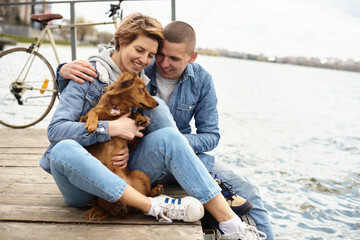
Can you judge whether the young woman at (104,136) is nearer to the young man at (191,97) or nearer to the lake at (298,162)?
the young man at (191,97)

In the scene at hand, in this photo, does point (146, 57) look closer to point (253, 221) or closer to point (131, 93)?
point (131, 93)

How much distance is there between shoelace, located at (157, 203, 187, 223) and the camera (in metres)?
2.03

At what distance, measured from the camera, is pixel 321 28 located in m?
30.9

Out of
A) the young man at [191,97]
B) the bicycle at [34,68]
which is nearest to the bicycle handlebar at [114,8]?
the bicycle at [34,68]

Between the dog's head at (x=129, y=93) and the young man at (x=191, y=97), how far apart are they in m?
0.55

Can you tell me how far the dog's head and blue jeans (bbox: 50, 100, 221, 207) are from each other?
21cm

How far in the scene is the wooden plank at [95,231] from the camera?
73.3 inches

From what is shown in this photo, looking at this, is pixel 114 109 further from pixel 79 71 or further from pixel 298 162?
pixel 298 162

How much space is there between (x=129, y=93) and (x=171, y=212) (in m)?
0.77

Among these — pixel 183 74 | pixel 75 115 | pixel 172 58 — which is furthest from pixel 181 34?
pixel 75 115

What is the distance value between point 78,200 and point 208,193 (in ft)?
2.68

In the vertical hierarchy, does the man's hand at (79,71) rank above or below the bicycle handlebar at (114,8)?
below

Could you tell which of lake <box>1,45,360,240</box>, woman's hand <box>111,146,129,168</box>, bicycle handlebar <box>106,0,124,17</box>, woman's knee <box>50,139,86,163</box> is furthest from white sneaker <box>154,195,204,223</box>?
bicycle handlebar <box>106,0,124,17</box>

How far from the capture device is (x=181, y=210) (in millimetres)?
2035
